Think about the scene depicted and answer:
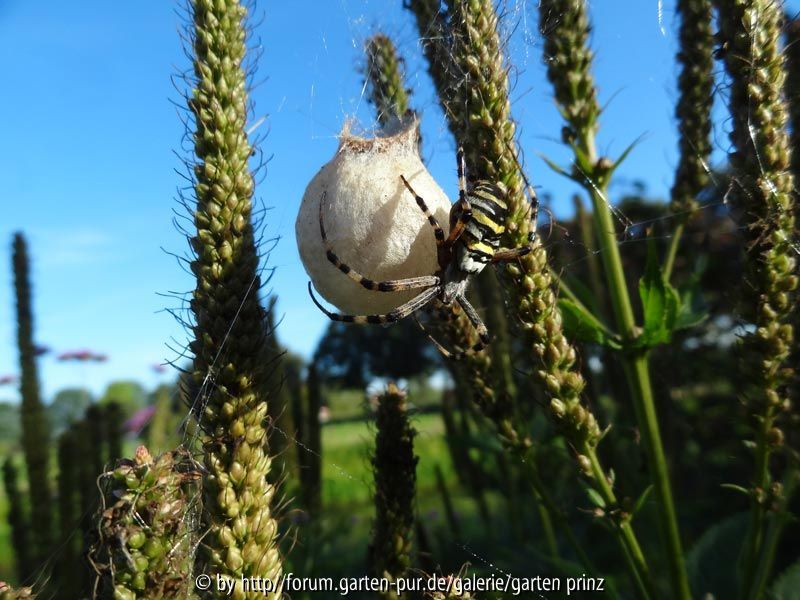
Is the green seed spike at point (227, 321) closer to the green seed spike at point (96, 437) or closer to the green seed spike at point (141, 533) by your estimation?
the green seed spike at point (141, 533)

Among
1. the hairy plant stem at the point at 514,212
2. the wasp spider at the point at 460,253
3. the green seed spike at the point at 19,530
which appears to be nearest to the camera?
the hairy plant stem at the point at 514,212

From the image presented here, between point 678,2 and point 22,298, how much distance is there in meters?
5.28

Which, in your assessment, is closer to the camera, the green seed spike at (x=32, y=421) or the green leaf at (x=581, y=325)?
the green leaf at (x=581, y=325)

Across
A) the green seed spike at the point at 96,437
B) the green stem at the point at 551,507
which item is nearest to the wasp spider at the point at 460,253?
the green stem at the point at 551,507

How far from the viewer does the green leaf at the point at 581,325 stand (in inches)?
99.5

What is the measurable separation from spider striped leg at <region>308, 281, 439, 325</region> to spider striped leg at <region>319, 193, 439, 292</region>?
0.06 m

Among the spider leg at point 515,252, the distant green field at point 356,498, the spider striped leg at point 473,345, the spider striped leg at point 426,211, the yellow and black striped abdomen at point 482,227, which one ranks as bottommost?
the distant green field at point 356,498

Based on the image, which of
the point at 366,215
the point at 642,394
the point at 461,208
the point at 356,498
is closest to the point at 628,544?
the point at 642,394

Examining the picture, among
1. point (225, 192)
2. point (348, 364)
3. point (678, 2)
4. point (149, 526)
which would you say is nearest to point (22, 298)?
point (225, 192)

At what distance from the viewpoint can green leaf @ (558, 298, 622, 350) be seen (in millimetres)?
2528

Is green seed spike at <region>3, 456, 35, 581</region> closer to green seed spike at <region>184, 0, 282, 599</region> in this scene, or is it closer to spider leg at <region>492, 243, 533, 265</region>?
green seed spike at <region>184, 0, 282, 599</region>

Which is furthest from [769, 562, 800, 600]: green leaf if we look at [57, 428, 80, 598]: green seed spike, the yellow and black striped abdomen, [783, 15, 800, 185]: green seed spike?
[57, 428, 80, 598]: green seed spike

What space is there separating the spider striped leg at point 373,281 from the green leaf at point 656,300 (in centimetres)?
86

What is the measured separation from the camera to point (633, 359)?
2.75 meters
